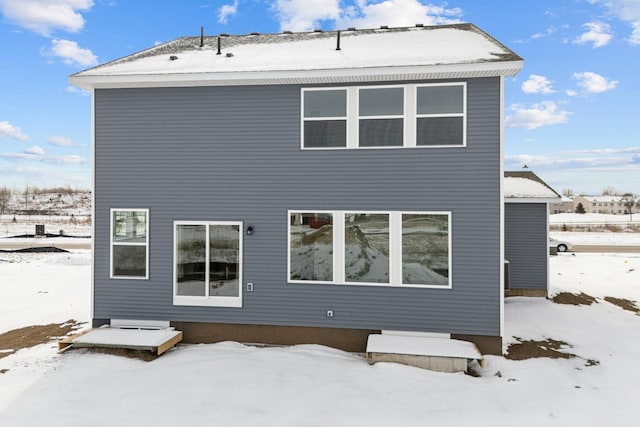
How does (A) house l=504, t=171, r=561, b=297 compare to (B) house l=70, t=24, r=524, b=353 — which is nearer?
(B) house l=70, t=24, r=524, b=353

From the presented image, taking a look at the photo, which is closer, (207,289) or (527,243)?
(207,289)

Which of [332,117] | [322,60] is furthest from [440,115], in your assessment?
[322,60]

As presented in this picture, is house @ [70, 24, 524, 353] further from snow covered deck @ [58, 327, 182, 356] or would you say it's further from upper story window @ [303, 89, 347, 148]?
snow covered deck @ [58, 327, 182, 356]

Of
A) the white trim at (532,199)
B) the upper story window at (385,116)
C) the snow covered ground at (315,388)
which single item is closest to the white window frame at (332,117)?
the upper story window at (385,116)

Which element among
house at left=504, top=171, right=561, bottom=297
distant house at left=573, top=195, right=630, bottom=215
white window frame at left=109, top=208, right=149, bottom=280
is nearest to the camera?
white window frame at left=109, top=208, right=149, bottom=280

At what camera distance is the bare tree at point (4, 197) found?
5941 cm

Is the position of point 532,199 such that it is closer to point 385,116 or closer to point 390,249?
point 390,249

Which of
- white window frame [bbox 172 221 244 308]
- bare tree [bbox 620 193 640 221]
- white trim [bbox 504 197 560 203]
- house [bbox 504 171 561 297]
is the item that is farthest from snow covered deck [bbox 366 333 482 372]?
bare tree [bbox 620 193 640 221]

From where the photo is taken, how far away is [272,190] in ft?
25.8

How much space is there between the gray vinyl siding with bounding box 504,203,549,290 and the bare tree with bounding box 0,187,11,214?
71.3 meters

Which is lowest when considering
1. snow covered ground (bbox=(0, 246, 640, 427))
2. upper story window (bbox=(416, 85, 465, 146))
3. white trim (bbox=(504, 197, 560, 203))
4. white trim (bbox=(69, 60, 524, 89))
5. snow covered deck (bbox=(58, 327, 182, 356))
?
snow covered ground (bbox=(0, 246, 640, 427))

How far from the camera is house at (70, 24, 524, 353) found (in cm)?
730

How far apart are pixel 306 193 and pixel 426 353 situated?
3786 mm

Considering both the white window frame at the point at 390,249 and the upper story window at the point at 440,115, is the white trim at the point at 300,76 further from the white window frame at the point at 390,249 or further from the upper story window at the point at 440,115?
the white window frame at the point at 390,249
